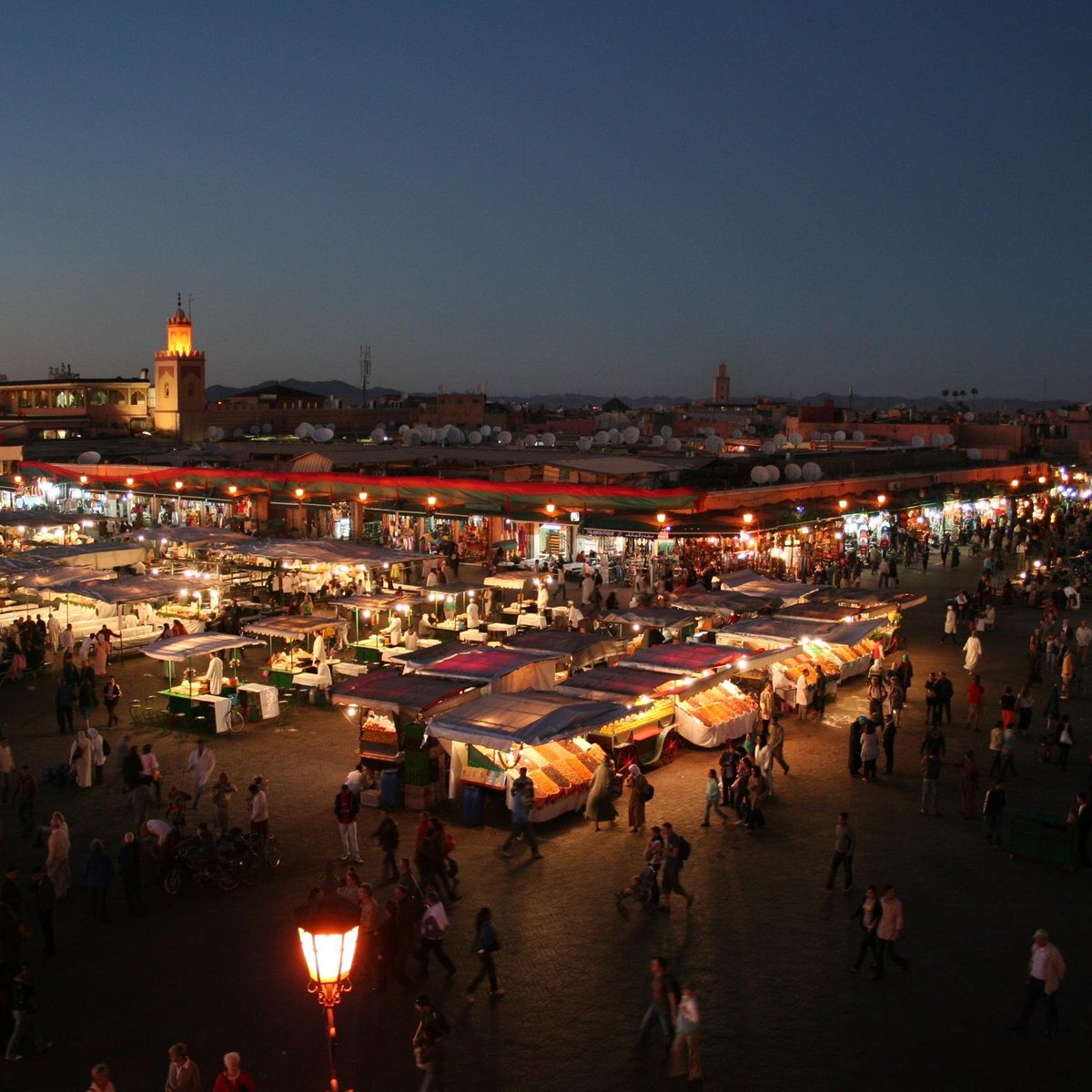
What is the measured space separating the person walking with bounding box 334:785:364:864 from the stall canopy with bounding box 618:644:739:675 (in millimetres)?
6007

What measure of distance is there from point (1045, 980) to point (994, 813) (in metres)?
4.30

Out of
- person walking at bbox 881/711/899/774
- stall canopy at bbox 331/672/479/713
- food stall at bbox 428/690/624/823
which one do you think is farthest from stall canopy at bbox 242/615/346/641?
person walking at bbox 881/711/899/774

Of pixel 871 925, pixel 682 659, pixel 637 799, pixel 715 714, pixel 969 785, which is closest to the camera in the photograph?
pixel 871 925

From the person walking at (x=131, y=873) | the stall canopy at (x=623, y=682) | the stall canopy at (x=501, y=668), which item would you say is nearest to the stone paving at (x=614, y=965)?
the person walking at (x=131, y=873)

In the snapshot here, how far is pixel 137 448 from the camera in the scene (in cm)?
5016

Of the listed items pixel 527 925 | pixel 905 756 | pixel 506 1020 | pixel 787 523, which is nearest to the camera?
pixel 506 1020

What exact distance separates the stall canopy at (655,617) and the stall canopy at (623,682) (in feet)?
15.2

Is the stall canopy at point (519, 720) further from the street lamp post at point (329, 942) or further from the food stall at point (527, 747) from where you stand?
the street lamp post at point (329, 942)

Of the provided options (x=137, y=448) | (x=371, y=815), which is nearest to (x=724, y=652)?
(x=371, y=815)

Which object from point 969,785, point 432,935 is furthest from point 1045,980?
point 969,785

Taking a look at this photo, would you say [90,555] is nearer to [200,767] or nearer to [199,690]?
[199,690]

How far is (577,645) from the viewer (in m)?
19.0

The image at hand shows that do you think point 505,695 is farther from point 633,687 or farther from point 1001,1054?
point 1001,1054

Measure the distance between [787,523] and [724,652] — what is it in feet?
46.4
